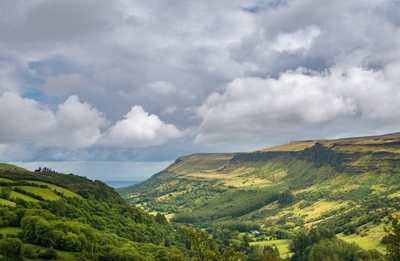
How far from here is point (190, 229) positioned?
57.7 m

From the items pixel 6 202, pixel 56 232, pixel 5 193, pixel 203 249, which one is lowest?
pixel 56 232

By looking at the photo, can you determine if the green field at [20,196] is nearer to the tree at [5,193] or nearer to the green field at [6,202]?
the tree at [5,193]

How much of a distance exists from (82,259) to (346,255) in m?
112

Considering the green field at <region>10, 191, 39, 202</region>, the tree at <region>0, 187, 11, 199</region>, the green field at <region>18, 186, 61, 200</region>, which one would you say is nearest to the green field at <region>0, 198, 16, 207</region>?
the tree at <region>0, 187, 11, 199</region>

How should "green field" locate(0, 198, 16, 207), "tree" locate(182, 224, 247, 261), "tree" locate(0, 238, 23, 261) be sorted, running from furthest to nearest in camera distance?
"green field" locate(0, 198, 16, 207) < "tree" locate(0, 238, 23, 261) < "tree" locate(182, 224, 247, 261)

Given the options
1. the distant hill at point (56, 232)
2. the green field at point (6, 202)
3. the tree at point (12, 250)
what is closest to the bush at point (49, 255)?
the distant hill at point (56, 232)

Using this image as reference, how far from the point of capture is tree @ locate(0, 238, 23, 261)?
93.9m

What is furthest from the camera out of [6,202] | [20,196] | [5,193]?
[20,196]

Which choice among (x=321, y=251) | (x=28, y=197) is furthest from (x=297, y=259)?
(x=28, y=197)

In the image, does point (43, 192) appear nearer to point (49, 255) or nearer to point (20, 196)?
point (20, 196)

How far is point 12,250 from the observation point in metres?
95.1

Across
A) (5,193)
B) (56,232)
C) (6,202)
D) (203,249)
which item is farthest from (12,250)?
(5,193)

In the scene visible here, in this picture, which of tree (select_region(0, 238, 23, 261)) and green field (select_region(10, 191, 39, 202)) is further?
green field (select_region(10, 191, 39, 202))

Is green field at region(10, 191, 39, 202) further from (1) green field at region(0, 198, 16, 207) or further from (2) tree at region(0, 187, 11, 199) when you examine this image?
(1) green field at region(0, 198, 16, 207)
